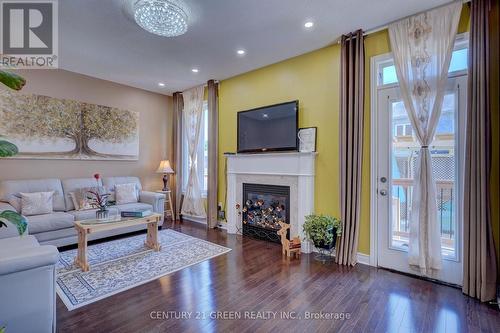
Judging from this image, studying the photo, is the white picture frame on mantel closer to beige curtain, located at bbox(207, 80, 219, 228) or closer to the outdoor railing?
the outdoor railing

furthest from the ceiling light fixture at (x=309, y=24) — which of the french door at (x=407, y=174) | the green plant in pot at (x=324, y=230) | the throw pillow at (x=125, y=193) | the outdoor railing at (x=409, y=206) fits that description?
the throw pillow at (x=125, y=193)

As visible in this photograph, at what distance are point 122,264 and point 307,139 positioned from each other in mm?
2804

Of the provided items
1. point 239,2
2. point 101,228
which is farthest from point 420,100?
point 101,228

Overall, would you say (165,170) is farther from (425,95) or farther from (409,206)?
(425,95)

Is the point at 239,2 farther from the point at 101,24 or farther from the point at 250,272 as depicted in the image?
the point at 250,272

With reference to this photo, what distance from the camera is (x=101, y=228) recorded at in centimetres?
285

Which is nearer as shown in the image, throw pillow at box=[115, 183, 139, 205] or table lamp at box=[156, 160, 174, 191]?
throw pillow at box=[115, 183, 139, 205]

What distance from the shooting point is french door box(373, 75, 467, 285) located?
8.00 ft

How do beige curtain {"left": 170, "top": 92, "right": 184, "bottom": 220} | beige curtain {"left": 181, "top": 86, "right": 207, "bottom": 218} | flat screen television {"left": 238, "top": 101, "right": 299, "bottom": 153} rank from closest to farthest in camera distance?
flat screen television {"left": 238, "top": 101, "right": 299, "bottom": 153} → beige curtain {"left": 181, "top": 86, "right": 207, "bottom": 218} → beige curtain {"left": 170, "top": 92, "right": 184, "bottom": 220}

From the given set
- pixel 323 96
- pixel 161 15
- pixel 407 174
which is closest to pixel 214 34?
pixel 161 15

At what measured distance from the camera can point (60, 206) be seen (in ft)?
12.6

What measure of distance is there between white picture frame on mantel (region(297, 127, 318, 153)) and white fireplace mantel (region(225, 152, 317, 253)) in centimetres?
11


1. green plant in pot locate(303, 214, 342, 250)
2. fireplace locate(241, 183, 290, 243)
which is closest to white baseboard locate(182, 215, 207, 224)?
fireplace locate(241, 183, 290, 243)

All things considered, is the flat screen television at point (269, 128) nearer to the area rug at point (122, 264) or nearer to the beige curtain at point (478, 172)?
the area rug at point (122, 264)
